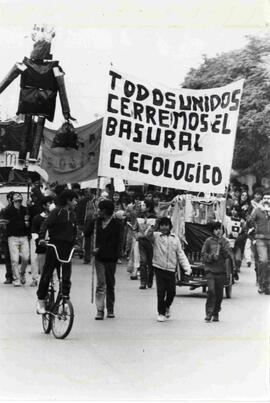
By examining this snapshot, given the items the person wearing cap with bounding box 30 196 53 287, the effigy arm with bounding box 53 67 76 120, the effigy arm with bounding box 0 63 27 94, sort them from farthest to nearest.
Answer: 1. the effigy arm with bounding box 53 67 76 120
2. the effigy arm with bounding box 0 63 27 94
3. the person wearing cap with bounding box 30 196 53 287

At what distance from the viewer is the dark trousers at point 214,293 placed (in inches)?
499

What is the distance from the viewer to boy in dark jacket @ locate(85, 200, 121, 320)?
1277 cm

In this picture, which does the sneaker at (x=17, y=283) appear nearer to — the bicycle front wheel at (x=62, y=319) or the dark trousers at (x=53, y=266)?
the dark trousers at (x=53, y=266)

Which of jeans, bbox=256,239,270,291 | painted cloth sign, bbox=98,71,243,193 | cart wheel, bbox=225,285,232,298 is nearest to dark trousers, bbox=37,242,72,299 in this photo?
painted cloth sign, bbox=98,71,243,193

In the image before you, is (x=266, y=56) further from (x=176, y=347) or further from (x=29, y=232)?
(x=176, y=347)

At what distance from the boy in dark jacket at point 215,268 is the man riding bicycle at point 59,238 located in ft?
7.96

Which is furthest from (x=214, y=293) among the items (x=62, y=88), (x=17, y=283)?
(x=62, y=88)

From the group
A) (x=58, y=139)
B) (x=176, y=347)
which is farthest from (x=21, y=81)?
(x=176, y=347)

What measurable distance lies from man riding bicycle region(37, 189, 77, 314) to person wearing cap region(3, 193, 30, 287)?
17.4 ft

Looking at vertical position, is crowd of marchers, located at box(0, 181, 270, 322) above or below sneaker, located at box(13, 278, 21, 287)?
above

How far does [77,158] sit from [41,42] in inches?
193

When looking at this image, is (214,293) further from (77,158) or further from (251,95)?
(251,95)

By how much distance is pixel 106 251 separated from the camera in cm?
1276

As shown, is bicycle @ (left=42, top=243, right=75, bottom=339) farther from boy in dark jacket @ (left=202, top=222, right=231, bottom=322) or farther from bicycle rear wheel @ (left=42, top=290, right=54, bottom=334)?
boy in dark jacket @ (left=202, top=222, right=231, bottom=322)
